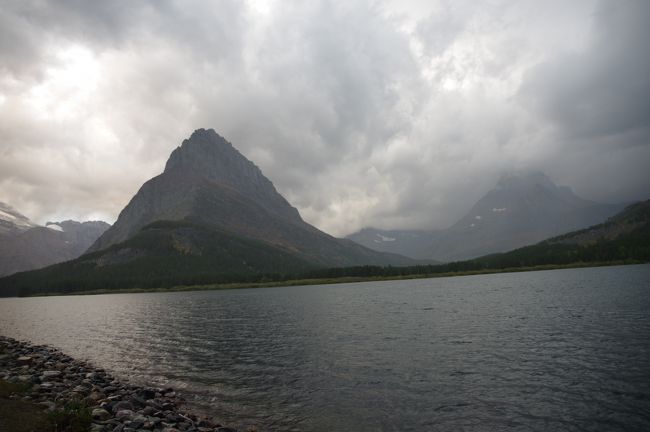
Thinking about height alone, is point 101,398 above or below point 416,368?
above

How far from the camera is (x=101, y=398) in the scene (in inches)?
1217

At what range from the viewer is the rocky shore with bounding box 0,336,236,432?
24594 millimetres

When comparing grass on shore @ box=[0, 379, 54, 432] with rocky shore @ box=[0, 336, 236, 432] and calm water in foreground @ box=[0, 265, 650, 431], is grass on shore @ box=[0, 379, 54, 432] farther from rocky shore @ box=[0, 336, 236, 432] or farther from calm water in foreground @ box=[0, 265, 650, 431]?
calm water in foreground @ box=[0, 265, 650, 431]

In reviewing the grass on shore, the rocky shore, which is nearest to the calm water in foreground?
the rocky shore

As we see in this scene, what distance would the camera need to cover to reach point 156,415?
27125 millimetres

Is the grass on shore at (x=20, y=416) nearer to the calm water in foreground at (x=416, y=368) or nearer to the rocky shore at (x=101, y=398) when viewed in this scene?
the rocky shore at (x=101, y=398)

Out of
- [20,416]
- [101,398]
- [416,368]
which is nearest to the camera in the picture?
[20,416]

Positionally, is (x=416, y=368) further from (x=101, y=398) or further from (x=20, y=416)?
(x=20, y=416)

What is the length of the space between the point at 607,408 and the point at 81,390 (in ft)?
131

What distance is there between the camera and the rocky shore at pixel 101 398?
968 inches

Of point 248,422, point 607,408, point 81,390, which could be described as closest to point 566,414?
point 607,408

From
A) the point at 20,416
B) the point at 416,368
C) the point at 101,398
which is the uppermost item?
the point at 20,416

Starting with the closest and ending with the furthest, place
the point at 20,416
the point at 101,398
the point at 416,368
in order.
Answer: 1. the point at 20,416
2. the point at 101,398
3. the point at 416,368

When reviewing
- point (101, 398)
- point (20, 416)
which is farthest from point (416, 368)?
point (20, 416)
